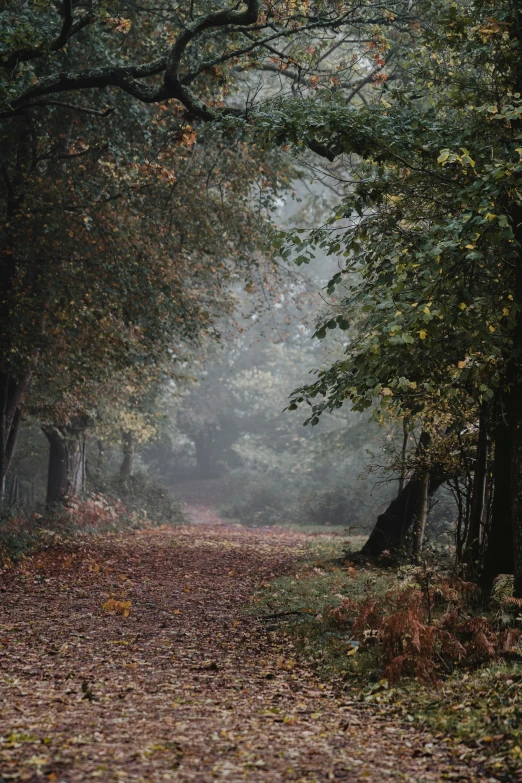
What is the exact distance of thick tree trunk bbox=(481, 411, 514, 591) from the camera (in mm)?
7301

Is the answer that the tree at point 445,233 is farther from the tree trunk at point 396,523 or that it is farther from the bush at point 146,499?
the bush at point 146,499

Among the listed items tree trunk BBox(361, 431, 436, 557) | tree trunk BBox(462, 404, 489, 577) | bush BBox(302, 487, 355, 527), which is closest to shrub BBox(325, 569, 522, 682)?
tree trunk BBox(462, 404, 489, 577)

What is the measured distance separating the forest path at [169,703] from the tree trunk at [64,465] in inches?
416

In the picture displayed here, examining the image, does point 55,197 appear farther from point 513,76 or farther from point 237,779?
point 237,779

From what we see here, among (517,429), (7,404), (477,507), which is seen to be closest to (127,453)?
(7,404)

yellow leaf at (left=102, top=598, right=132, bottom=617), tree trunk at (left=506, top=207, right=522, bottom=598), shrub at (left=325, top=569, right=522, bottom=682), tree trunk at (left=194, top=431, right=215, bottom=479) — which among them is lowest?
yellow leaf at (left=102, top=598, right=132, bottom=617)

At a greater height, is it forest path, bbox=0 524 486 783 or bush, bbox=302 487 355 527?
bush, bbox=302 487 355 527

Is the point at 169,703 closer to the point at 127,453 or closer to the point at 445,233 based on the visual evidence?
the point at 445,233

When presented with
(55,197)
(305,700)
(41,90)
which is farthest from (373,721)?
(55,197)

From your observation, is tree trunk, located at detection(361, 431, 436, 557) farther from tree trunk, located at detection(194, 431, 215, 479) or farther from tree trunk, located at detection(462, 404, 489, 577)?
tree trunk, located at detection(194, 431, 215, 479)

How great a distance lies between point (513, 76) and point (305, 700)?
605 cm

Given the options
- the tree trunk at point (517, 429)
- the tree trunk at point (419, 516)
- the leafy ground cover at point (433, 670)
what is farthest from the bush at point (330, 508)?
the tree trunk at point (517, 429)

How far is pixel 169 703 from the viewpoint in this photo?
4.96m

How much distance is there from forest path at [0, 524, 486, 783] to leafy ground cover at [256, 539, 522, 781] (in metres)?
0.20
